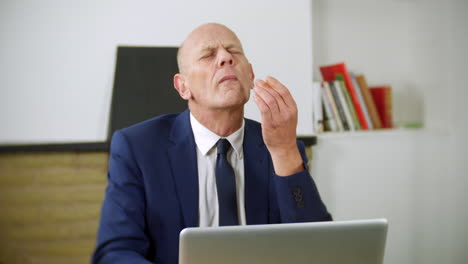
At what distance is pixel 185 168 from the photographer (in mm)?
1235

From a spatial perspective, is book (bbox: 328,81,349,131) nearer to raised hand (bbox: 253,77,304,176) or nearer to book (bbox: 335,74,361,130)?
book (bbox: 335,74,361,130)

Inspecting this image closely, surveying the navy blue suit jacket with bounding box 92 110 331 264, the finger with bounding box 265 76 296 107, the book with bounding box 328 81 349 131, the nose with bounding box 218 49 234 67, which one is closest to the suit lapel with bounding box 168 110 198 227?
the navy blue suit jacket with bounding box 92 110 331 264

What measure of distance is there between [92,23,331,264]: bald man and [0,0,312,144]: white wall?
5.8 inches

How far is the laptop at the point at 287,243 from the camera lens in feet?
2.25

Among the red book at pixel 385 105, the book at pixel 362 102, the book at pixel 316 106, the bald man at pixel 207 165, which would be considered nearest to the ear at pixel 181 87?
the bald man at pixel 207 165

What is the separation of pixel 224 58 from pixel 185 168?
1.30 ft

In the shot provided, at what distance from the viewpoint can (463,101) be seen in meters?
1.92

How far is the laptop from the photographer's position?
687mm

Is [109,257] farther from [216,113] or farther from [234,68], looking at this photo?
[234,68]

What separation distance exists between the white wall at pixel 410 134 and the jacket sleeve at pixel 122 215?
1.03 metres

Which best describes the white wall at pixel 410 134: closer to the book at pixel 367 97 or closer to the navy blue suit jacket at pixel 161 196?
the book at pixel 367 97

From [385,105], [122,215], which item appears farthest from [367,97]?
[122,215]

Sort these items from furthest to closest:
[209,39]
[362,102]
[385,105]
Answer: [385,105] → [362,102] → [209,39]

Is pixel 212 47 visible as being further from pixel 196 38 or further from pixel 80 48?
pixel 80 48
